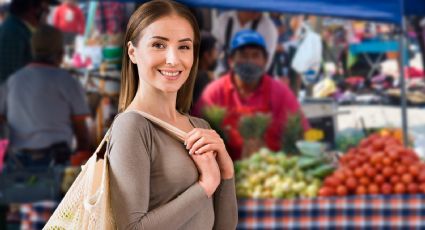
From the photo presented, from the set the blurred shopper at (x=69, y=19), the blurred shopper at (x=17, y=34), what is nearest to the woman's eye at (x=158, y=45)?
the blurred shopper at (x=17, y=34)

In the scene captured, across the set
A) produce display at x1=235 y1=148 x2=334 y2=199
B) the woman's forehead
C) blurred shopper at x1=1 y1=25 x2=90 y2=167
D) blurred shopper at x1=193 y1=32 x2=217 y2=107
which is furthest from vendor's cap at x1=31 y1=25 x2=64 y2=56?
the woman's forehead

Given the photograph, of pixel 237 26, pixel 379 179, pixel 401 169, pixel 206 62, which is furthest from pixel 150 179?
pixel 237 26

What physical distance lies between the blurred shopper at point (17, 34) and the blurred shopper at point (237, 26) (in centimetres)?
159

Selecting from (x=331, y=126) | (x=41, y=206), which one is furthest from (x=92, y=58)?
(x=41, y=206)

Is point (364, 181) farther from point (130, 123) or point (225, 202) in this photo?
point (130, 123)

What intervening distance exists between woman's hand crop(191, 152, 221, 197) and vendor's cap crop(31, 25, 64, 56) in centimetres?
520

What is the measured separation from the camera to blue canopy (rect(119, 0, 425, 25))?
561 centimetres

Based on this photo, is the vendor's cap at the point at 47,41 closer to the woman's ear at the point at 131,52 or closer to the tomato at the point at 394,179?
the tomato at the point at 394,179

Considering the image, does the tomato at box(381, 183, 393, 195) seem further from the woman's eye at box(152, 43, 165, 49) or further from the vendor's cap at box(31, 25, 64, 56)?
the woman's eye at box(152, 43, 165, 49)

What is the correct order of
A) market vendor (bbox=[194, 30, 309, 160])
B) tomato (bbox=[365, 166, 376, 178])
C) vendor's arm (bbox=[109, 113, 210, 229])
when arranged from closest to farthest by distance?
vendor's arm (bbox=[109, 113, 210, 229]), tomato (bbox=[365, 166, 376, 178]), market vendor (bbox=[194, 30, 309, 160])

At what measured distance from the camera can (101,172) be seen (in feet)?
4.30

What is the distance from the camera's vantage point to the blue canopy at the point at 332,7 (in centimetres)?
561

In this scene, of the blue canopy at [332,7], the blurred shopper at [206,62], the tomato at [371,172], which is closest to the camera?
the tomato at [371,172]

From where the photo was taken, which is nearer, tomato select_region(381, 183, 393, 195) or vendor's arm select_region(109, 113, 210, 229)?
vendor's arm select_region(109, 113, 210, 229)
